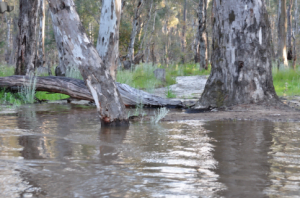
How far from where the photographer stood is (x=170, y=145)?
3.15 m

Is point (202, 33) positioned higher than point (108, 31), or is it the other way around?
point (202, 33)

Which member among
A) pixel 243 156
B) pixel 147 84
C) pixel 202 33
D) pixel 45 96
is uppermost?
pixel 202 33

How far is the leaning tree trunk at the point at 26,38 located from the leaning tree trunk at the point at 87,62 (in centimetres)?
605

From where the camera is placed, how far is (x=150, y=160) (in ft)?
8.47

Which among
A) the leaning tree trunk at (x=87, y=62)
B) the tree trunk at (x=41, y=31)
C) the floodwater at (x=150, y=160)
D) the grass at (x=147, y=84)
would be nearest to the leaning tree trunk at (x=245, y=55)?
the floodwater at (x=150, y=160)

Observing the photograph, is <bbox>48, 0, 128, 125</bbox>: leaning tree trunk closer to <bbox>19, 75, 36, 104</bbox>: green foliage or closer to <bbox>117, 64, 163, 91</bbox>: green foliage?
<bbox>19, 75, 36, 104</bbox>: green foliage

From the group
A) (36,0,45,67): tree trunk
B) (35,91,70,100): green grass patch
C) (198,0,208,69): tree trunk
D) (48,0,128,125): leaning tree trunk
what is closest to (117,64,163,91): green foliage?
(35,91,70,100): green grass patch

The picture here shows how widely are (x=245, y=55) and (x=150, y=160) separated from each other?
146 inches

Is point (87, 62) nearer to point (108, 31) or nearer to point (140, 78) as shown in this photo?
point (108, 31)

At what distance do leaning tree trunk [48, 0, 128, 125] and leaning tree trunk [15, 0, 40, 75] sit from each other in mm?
6053

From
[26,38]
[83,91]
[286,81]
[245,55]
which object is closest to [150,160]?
[245,55]

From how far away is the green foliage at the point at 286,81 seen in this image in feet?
28.2

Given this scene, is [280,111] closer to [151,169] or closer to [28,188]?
[151,169]

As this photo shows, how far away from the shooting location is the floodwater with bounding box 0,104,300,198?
6.21 feet
